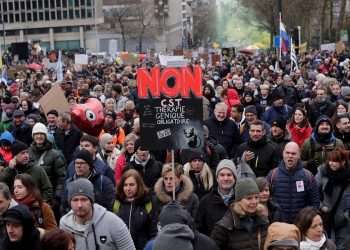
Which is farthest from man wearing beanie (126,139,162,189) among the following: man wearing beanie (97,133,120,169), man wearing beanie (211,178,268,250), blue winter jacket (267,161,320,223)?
man wearing beanie (211,178,268,250)

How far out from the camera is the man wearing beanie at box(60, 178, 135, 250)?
6012 millimetres

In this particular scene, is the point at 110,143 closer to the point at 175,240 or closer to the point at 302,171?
the point at 302,171

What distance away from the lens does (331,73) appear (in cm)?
2606

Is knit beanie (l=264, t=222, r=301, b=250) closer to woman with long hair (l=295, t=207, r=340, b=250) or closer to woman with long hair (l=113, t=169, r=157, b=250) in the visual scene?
woman with long hair (l=295, t=207, r=340, b=250)

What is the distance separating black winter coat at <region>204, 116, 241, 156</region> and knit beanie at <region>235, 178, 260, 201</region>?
16.0 ft

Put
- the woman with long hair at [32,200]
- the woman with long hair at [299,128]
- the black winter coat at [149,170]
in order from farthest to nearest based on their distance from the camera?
the woman with long hair at [299,128]
the black winter coat at [149,170]
the woman with long hair at [32,200]

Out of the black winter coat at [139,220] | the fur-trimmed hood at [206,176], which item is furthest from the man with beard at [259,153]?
the black winter coat at [139,220]

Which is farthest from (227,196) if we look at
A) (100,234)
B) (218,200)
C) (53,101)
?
(53,101)

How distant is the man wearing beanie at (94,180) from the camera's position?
7.86 m

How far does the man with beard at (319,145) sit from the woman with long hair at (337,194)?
108cm

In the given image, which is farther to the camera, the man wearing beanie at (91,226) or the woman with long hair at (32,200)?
the woman with long hair at (32,200)

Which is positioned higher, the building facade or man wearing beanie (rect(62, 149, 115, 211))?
the building facade

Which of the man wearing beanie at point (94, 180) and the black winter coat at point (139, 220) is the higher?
the man wearing beanie at point (94, 180)

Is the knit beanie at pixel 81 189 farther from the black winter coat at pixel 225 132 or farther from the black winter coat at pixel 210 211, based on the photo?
the black winter coat at pixel 225 132
